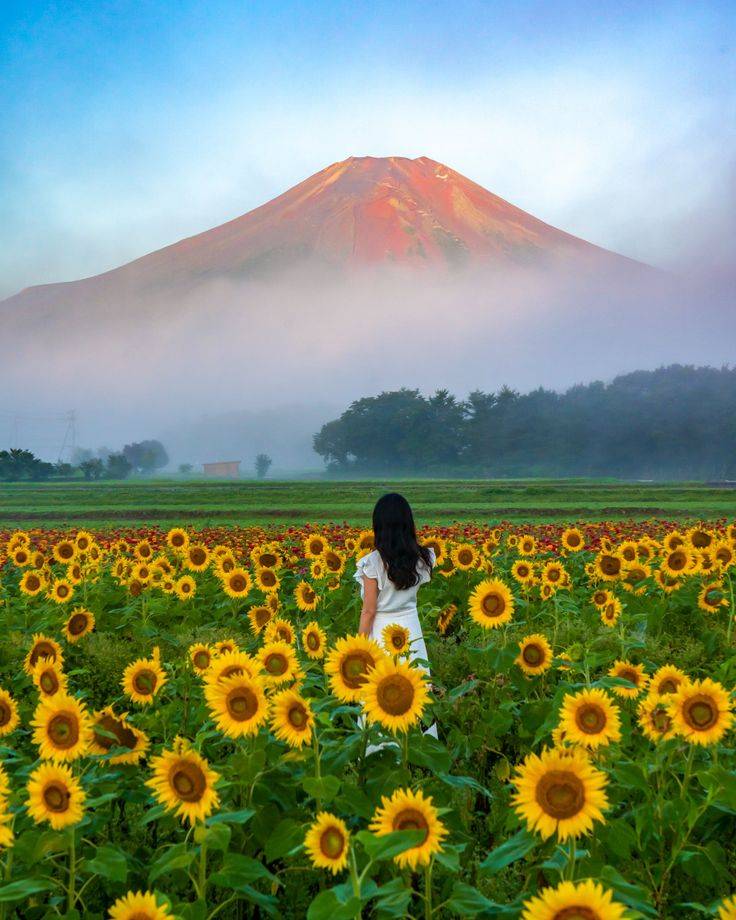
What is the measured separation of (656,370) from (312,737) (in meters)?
108

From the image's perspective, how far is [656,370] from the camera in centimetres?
10550

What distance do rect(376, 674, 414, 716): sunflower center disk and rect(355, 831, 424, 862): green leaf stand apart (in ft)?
2.06

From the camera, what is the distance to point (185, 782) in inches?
93.2

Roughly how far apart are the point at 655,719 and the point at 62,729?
74.5 inches

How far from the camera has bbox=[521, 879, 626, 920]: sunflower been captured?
5.60ft

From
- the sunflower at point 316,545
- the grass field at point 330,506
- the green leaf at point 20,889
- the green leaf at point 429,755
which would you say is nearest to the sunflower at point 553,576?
the sunflower at point 316,545

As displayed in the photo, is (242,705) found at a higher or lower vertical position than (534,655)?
higher

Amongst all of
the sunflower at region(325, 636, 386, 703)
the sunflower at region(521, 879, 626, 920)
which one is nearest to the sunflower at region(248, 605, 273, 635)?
the sunflower at region(325, 636, 386, 703)

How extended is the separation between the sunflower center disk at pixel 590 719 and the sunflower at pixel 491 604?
2.02 metres

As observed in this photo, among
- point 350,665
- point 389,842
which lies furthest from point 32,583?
point 389,842

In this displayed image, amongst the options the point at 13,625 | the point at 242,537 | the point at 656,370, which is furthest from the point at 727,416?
the point at 13,625

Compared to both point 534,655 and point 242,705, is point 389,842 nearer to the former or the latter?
point 242,705

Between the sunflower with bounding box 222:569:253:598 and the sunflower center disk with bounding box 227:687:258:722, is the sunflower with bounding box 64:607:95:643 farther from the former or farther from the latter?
the sunflower center disk with bounding box 227:687:258:722

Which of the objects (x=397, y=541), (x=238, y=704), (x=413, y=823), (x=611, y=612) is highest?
(x=397, y=541)
